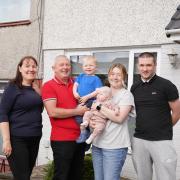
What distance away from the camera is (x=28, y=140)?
430cm

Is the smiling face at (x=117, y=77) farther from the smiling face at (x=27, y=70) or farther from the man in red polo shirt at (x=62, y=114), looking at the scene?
the smiling face at (x=27, y=70)

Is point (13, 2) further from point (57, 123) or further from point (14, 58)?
point (57, 123)

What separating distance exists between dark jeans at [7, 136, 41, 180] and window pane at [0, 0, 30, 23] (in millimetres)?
5270

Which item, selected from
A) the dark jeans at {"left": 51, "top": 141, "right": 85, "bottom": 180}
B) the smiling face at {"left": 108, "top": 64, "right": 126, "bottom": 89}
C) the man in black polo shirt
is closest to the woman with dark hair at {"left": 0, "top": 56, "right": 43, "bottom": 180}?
the dark jeans at {"left": 51, "top": 141, "right": 85, "bottom": 180}

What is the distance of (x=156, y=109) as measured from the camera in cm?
402

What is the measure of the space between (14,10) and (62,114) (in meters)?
5.95

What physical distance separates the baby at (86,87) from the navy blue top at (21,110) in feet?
1.36

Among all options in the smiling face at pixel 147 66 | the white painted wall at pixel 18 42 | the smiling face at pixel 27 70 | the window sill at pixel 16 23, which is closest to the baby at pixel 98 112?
the smiling face at pixel 147 66

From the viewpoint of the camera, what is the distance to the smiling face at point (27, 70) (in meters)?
4.27

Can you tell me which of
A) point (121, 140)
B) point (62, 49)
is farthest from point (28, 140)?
point (62, 49)

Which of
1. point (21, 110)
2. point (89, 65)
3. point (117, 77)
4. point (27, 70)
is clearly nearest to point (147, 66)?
point (117, 77)

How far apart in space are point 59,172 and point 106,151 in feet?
2.12

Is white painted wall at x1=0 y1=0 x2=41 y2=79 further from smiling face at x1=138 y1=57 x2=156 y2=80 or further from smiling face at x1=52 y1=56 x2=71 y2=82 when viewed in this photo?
smiling face at x1=138 y1=57 x2=156 y2=80

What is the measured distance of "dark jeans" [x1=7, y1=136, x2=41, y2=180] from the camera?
4234 millimetres
